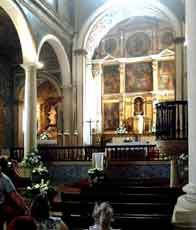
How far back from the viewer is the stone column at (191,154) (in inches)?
210

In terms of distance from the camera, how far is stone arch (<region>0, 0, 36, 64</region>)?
45.1 feet

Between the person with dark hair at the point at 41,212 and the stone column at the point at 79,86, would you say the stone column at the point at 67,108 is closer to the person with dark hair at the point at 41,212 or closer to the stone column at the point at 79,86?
the stone column at the point at 79,86

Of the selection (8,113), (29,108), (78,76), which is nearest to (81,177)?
(29,108)

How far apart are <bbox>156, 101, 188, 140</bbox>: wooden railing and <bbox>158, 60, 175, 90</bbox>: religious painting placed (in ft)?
36.6

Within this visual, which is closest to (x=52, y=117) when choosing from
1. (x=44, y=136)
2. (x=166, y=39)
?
(x=44, y=136)

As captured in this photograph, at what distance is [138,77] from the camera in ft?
70.2

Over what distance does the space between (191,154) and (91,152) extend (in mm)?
9824

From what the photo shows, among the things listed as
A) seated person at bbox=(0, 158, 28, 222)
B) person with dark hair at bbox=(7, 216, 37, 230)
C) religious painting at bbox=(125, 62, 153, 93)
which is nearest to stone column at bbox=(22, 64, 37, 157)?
religious painting at bbox=(125, 62, 153, 93)

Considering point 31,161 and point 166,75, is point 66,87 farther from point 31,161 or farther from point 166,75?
point 31,161

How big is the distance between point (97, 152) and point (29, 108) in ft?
9.91

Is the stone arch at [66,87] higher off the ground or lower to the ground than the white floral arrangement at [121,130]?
higher

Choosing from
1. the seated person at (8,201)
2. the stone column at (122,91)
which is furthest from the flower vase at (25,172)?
the seated person at (8,201)

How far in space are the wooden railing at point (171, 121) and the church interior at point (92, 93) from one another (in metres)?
0.02

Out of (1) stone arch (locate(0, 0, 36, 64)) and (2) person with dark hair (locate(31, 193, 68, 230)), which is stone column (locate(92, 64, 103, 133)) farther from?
(2) person with dark hair (locate(31, 193, 68, 230))
